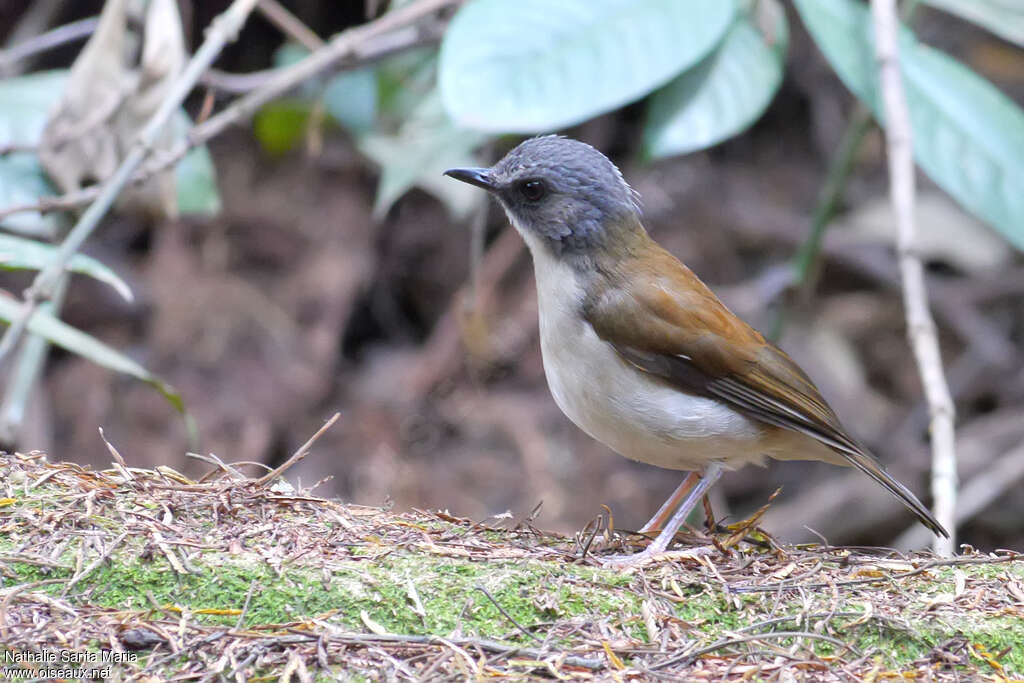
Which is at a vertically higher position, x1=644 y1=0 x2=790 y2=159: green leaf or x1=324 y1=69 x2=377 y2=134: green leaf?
x1=644 y1=0 x2=790 y2=159: green leaf

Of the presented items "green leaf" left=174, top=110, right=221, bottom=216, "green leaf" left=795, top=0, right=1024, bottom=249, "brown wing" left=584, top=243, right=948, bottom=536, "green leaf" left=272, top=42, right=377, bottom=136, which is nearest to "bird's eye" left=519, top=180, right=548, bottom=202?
"brown wing" left=584, top=243, right=948, bottom=536

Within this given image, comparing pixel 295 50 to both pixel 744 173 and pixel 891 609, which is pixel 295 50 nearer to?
pixel 744 173

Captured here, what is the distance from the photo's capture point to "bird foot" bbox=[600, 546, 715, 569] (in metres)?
3.12

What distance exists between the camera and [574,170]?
393cm

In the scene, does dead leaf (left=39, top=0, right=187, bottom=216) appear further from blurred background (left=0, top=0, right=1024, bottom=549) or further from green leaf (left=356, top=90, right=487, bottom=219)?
blurred background (left=0, top=0, right=1024, bottom=549)

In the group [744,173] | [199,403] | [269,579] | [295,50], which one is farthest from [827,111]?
[269,579]

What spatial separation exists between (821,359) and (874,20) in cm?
353

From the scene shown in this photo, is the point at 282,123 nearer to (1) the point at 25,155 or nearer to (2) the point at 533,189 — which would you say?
(1) the point at 25,155

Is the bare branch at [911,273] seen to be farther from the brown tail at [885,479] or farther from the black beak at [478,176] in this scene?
the black beak at [478,176]

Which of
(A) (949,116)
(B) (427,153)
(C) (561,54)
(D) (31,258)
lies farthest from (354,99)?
(A) (949,116)

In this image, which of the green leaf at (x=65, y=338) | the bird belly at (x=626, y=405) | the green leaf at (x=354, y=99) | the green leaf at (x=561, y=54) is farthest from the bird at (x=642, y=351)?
the green leaf at (x=354, y=99)

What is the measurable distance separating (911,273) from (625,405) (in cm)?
138

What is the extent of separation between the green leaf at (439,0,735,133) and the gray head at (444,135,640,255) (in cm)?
13

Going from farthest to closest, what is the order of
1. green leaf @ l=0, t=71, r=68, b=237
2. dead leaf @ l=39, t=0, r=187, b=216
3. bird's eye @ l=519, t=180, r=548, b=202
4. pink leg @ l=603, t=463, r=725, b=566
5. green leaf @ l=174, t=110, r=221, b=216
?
green leaf @ l=174, t=110, r=221, b=216, dead leaf @ l=39, t=0, r=187, b=216, green leaf @ l=0, t=71, r=68, b=237, bird's eye @ l=519, t=180, r=548, b=202, pink leg @ l=603, t=463, r=725, b=566
